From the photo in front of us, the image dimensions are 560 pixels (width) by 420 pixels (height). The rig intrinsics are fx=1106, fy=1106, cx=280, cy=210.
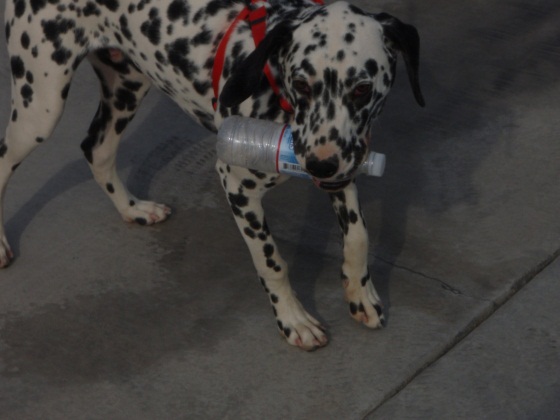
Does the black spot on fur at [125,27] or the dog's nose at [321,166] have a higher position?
the black spot on fur at [125,27]

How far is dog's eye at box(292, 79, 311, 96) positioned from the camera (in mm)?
4051

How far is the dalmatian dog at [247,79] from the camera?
4043 mm

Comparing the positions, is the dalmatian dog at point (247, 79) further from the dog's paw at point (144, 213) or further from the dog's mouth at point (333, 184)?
the dog's paw at point (144, 213)

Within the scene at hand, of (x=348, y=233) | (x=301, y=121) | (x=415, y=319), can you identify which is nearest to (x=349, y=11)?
(x=301, y=121)

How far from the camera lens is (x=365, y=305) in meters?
4.79

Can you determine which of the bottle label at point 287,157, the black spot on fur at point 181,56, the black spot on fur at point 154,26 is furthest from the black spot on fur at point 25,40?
the bottle label at point 287,157

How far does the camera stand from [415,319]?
488 cm

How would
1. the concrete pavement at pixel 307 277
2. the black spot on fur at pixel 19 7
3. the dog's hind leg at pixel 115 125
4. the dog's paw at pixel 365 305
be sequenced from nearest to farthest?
the concrete pavement at pixel 307 277, the dog's paw at pixel 365 305, the black spot on fur at pixel 19 7, the dog's hind leg at pixel 115 125

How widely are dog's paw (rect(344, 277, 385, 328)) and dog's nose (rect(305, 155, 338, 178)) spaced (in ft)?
2.91

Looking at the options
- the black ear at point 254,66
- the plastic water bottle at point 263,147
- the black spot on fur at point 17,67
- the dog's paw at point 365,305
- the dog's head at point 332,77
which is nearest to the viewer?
the dog's head at point 332,77

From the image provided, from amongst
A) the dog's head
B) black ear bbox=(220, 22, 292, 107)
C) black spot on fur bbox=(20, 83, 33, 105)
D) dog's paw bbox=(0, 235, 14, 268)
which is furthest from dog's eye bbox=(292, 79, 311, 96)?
dog's paw bbox=(0, 235, 14, 268)

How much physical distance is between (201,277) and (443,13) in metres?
3.24

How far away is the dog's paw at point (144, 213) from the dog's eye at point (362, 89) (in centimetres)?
192

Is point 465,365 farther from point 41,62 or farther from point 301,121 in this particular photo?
point 41,62
